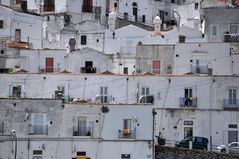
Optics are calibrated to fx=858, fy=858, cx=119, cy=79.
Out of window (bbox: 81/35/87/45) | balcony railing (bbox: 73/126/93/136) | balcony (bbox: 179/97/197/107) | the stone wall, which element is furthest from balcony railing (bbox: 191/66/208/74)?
window (bbox: 81/35/87/45)

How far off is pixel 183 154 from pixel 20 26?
103 ft

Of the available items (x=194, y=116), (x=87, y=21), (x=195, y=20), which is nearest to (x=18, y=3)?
(x=87, y=21)

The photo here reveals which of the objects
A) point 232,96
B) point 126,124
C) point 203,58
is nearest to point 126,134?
point 126,124

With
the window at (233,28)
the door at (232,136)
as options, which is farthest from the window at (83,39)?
the door at (232,136)

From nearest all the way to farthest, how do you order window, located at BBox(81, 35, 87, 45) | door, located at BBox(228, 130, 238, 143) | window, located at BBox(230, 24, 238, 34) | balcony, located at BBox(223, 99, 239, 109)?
door, located at BBox(228, 130, 238, 143) → balcony, located at BBox(223, 99, 239, 109) → window, located at BBox(230, 24, 238, 34) → window, located at BBox(81, 35, 87, 45)

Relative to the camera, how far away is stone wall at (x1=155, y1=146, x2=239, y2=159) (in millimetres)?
59156

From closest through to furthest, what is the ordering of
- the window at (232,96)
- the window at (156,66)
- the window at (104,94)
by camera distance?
the window at (232,96) → the window at (104,94) → the window at (156,66)

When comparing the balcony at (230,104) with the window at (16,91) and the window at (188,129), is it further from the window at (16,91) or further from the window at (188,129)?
the window at (16,91)

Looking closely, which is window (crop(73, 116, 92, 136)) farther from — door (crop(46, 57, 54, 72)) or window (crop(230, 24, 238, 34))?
window (crop(230, 24, 238, 34))

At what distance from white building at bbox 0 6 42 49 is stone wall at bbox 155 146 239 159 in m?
26.6

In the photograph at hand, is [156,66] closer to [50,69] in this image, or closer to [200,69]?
[200,69]

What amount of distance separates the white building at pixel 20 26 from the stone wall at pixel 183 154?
26.6 metres

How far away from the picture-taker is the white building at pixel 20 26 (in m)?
84.4

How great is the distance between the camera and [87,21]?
86875 mm
